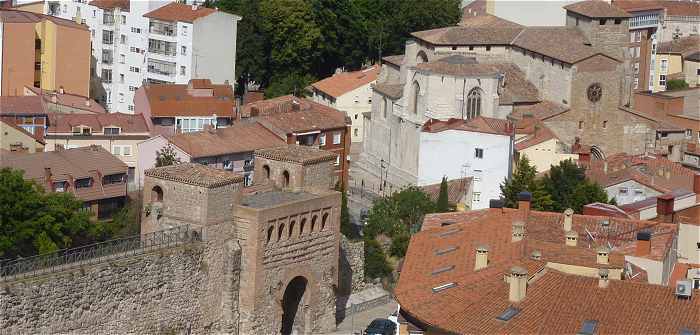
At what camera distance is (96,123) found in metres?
75.6

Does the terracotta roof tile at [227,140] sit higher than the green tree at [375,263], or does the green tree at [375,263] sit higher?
the terracotta roof tile at [227,140]

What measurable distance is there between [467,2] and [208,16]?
21002 millimetres

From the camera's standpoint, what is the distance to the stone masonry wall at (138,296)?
4628 centimetres

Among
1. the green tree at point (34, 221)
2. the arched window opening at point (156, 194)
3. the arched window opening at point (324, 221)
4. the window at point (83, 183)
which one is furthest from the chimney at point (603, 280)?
the window at point (83, 183)

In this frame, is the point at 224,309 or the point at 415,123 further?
the point at 415,123

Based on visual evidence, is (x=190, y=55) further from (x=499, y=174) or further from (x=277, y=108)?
(x=499, y=174)

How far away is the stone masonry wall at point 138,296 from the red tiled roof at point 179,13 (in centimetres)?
3820

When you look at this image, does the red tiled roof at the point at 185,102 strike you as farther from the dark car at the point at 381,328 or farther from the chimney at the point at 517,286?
the chimney at the point at 517,286

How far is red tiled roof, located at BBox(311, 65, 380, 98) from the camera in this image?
9000 cm

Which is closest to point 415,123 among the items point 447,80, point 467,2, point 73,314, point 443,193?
point 447,80

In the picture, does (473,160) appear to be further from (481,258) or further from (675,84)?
(675,84)

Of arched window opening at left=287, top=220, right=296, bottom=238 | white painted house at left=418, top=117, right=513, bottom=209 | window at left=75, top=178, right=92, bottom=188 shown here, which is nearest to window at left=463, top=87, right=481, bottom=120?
white painted house at left=418, top=117, right=513, bottom=209

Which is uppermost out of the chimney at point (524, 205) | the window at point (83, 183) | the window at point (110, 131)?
the chimney at point (524, 205)

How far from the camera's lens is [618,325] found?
1629 inches
